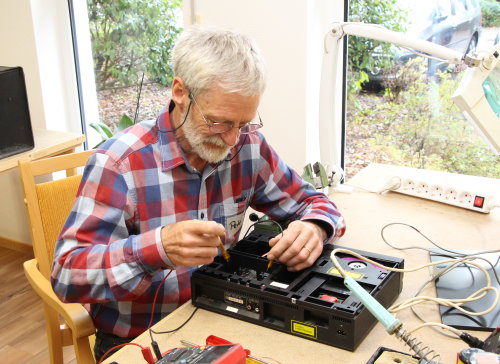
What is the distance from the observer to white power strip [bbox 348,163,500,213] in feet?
5.56

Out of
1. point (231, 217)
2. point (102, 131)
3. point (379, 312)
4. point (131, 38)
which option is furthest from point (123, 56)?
point (379, 312)

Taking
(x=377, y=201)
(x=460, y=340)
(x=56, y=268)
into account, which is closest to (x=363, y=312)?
(x=460, y=340)

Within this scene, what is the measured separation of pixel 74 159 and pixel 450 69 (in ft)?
4.73

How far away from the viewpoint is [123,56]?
2.87 metres

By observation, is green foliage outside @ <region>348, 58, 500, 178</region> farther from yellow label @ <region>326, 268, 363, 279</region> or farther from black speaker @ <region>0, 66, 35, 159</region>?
black speaker @ <region>0, 66, 35, 159</region>

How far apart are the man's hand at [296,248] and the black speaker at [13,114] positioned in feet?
4.47

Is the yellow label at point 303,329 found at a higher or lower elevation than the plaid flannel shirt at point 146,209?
lower

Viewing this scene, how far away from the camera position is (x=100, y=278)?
1.12 metres

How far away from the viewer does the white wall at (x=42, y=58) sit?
2754 millimetres

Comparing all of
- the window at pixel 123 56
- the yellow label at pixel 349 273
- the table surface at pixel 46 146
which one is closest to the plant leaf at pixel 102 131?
the window at pixel 123 56

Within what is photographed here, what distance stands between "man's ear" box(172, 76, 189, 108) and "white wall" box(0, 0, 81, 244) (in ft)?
5.83

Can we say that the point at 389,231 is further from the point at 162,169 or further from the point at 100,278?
A: the point at 100,278

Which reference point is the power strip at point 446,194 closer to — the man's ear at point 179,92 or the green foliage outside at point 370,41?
the green foliage outside at point 370,41

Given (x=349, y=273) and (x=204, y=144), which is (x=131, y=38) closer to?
(x=204, y=144)
